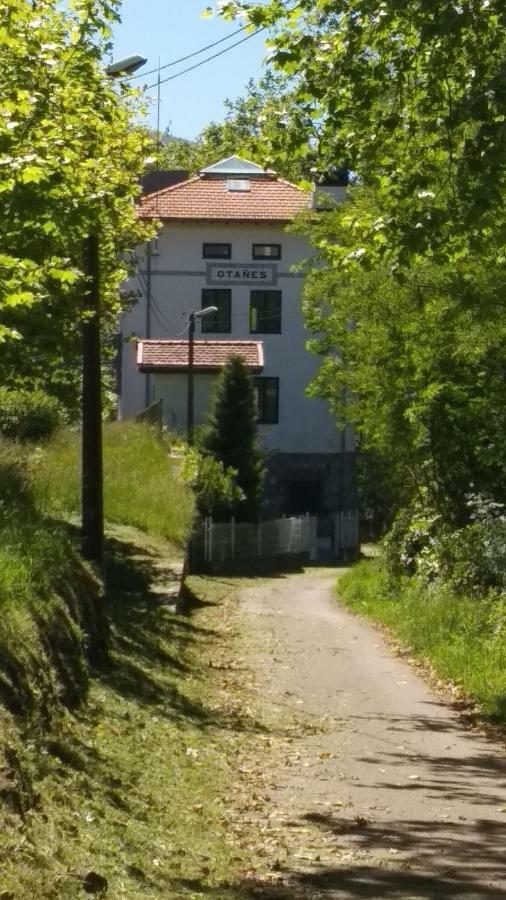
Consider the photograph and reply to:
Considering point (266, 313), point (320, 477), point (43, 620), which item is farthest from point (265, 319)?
point (43, 620)

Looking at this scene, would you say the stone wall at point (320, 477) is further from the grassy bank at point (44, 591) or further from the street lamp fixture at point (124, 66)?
the street lamp fixture at point (124, 66)

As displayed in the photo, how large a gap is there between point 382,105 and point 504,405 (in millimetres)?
9783

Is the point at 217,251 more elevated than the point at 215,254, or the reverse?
the point at 217,251

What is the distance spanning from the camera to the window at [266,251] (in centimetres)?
5884

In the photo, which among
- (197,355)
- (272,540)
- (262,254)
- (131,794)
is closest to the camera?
(131,794)

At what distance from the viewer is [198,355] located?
5662 centimetres

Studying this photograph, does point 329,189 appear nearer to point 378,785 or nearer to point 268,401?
point 268,401

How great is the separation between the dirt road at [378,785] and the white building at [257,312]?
36622 mm

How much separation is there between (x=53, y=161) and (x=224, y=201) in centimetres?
4872

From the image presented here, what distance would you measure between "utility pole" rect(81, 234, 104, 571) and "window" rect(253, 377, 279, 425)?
38.5 metres

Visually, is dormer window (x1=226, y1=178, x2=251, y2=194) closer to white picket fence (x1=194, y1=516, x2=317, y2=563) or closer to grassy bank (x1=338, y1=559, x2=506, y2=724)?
white picket fence (x1=194, y1=516, x2=317, y2=563)

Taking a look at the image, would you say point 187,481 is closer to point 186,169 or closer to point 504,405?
point 504,405

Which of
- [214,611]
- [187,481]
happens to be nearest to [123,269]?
[214,611]

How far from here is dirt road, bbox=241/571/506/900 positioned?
9.05 metres
